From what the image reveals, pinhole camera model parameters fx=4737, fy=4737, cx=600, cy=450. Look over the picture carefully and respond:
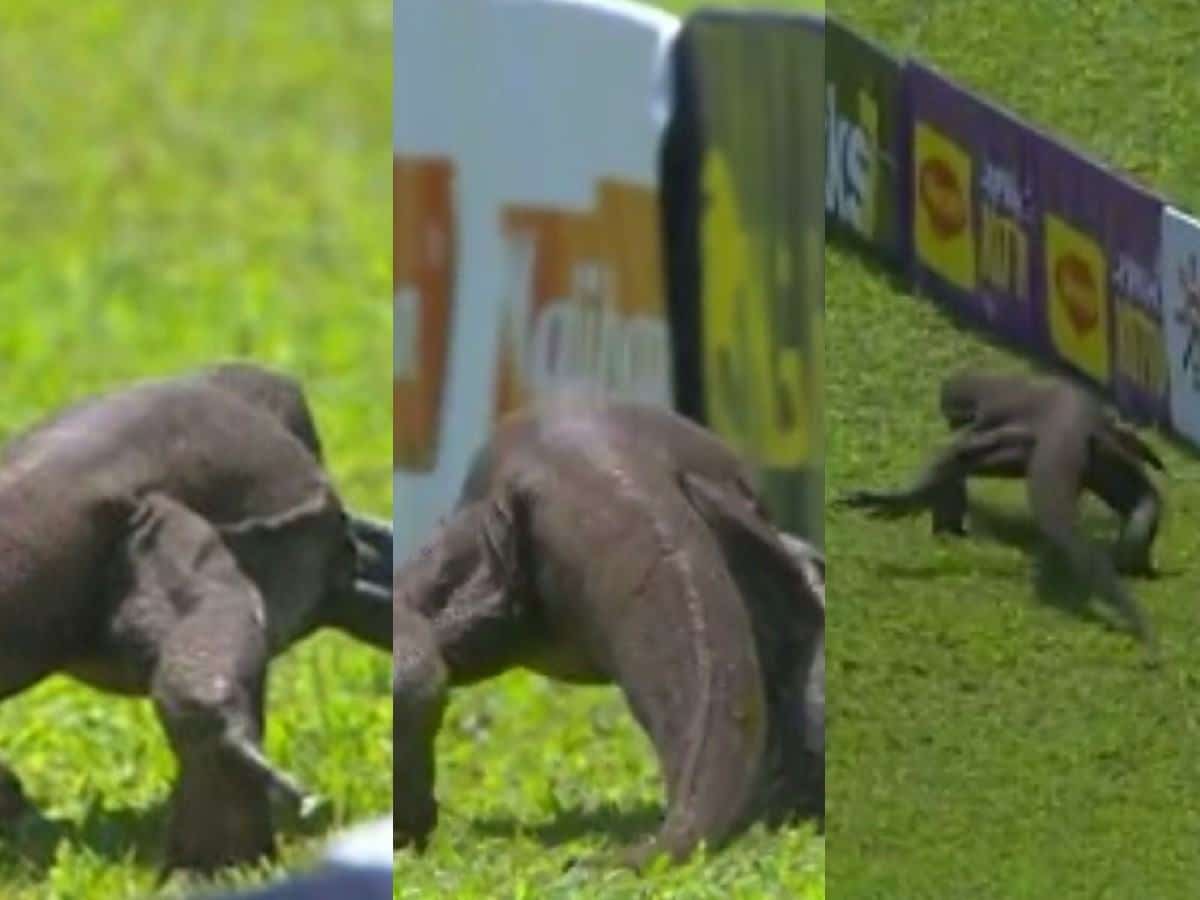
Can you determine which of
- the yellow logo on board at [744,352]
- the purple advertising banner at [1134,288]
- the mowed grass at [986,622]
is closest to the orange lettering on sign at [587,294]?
the yellow logo on board at [744,352]

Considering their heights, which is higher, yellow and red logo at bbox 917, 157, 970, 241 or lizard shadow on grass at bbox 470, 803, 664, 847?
yellow and red logo at bbox 917, 157, 970, 241

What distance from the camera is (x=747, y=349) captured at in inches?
167

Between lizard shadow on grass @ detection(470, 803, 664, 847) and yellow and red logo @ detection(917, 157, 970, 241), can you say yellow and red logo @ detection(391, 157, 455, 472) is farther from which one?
yellow and red logo @ detection(917, 157, 970, 241)

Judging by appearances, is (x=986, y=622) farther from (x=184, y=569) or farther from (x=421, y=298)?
(x=184, y=569)

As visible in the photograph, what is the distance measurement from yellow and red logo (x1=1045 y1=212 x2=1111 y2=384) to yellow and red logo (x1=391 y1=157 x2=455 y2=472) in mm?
568

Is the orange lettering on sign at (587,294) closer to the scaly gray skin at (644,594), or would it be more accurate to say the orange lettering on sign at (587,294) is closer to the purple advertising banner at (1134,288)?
the scaly gray skin at (644,594)

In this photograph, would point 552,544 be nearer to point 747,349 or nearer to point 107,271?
point 747,349

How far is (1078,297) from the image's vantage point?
4402 mm

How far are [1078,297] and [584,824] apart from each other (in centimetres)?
68

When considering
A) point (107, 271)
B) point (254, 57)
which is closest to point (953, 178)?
point (107, 271)

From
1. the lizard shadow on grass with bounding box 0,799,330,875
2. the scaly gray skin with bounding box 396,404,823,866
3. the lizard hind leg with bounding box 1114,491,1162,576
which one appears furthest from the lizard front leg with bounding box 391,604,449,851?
the lizard shadow on grass with bounding box 0,799,330,875

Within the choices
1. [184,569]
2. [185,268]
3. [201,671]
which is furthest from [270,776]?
[185,268]

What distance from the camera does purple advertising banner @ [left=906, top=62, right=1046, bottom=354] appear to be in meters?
4.39

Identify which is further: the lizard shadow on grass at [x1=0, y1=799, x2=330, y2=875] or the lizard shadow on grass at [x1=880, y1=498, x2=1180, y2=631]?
the lizard shadow on grass at [x1=0, y1=799, x2=330, y2=875]
